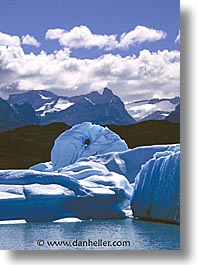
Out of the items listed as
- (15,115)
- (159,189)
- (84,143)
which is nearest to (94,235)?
(159,189)

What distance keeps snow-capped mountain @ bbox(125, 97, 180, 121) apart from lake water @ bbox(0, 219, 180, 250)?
811 mm

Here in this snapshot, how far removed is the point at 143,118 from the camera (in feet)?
19.9

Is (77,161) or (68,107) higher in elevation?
(68,107)

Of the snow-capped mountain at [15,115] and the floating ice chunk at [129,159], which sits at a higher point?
the snow-capped mountain at [15,115]

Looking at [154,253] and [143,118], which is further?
[143,118]

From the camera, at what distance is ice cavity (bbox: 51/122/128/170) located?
5949 millimetres

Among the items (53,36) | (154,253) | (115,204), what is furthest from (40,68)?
(154,253)

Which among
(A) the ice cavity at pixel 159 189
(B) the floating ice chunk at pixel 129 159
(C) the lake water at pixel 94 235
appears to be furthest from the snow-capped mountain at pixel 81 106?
(C) the lake water at pixel 94 235

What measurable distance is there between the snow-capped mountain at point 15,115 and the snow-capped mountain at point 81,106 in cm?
4

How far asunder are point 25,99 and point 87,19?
775 millimetres

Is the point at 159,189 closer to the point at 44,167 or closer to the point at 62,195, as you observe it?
the point at 62,195

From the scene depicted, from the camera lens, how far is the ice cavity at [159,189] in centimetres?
577

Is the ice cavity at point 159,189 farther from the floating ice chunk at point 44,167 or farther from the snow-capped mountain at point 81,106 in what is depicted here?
the floating ice chunk at point 44,167

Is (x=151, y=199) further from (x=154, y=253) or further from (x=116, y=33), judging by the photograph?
(x=116, y=33)
